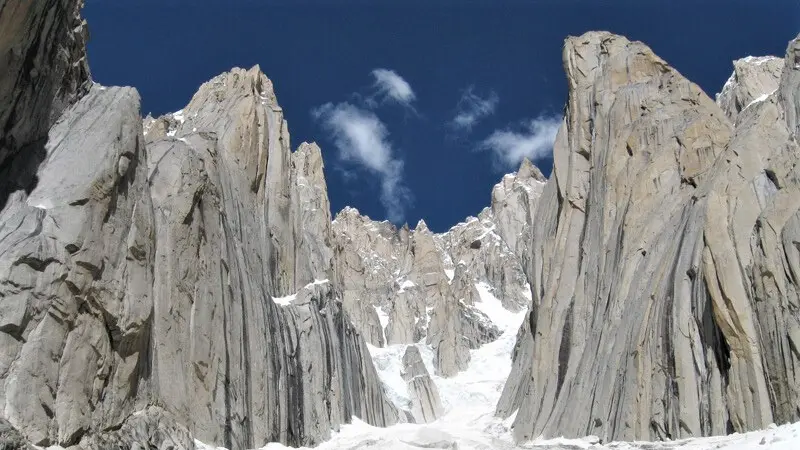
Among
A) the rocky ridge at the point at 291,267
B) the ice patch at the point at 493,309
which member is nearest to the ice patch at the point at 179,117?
the rocky ridge at the point at 291,267

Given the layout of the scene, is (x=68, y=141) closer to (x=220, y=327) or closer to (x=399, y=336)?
(x=220, y=327)

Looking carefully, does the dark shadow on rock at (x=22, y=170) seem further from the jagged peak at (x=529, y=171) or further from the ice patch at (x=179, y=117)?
the jagged peak at (x=529, y=171)

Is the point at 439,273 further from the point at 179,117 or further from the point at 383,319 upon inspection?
the point at 179,117

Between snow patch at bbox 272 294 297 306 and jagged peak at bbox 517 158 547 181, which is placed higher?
jagged peak at bbox 517 158 547 181

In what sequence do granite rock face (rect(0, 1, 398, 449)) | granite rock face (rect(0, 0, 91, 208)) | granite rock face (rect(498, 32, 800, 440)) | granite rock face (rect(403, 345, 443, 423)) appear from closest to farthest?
granite rock face (rect(0, 0, 91, 208)), granite rock face (rect(0, 1, 398, 449)), granite rock face (rect(498, 32, 800, 440)), granite rock face (rect(403, 345, 443, 423))

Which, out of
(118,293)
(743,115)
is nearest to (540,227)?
(743,115)

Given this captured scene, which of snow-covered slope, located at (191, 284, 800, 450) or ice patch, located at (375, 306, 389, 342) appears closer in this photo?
snow-covered slope, located at (191, 284, 800, 450)

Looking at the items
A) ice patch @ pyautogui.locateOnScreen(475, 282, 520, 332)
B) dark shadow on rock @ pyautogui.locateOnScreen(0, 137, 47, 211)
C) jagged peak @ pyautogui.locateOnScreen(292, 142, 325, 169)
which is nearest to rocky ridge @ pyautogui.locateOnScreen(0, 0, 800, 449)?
dark shadow on rock @ pyautogui.locateOnScreen(0, 137, 47, 211)

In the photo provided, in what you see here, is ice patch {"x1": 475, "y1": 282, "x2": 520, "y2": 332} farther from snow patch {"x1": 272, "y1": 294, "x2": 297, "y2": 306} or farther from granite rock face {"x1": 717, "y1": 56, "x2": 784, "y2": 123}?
snow patch {"x1": 272, "y1": 294, "x2": 297, "y2": 306}
